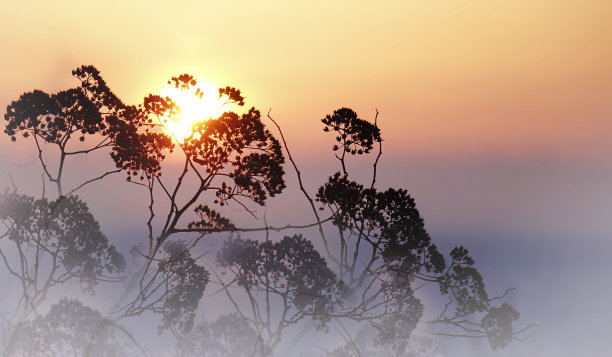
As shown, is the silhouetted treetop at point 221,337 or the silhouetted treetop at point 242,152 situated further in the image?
the silhouetted treetop at point 221,337

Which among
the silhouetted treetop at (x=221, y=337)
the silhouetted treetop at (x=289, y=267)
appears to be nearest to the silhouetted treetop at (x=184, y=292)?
the silhouetted treetop at (x=289, y=267)

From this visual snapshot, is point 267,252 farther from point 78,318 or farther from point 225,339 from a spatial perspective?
point 225,339

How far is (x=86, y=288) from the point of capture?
27.8m

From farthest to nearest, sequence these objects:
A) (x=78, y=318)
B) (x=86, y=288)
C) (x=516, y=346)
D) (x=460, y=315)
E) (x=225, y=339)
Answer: (x=516, y=346)
(x=225, y=339)
(x=78, y=318)
(x=86, y=288)
(x=460, y=315)

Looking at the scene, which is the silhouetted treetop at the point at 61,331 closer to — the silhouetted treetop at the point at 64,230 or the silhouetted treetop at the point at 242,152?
the silhouetted treetop at the point at 64,230

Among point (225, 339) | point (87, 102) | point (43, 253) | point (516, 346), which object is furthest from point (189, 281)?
point (516, 346)

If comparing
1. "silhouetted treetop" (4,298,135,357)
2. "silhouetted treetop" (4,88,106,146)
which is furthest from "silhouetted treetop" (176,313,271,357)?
"silhouetted treetop" (4,88,106,146)

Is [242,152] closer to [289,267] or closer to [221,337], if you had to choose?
[289,267]

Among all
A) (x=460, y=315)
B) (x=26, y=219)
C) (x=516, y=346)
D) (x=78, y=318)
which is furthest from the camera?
(x=516, y=346)

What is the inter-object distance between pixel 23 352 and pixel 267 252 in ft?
42.4

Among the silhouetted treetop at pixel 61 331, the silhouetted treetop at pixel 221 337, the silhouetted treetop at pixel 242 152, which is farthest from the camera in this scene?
the silhouetted treetop at pixel 221 337

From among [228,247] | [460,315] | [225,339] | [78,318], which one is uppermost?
[225,339]

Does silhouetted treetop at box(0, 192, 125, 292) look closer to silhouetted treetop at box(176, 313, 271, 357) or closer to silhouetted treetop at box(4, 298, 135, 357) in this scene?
silhouetted treetop at box(4, 298, 135, 357)

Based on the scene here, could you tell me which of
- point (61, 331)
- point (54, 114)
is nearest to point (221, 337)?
point (61, 331)
